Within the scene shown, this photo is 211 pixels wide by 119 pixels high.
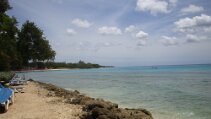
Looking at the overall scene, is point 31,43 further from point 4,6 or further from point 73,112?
point 73,112

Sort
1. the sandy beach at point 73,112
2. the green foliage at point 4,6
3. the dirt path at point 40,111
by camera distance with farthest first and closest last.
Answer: the green foliage at point 4,6
the dirt path at point 40,111
the sandy beach at point 73,112

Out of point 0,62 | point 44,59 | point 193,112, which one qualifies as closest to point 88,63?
point 44,59

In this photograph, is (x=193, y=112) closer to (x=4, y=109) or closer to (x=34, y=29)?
(x=4, y=109)

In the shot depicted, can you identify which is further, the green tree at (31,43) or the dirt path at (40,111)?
the green tree at (31,43)

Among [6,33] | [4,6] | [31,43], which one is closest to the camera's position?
[4,6]

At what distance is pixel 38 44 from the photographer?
7888cm

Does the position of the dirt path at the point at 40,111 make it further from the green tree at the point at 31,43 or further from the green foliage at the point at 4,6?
the green tree at the point at 31,43

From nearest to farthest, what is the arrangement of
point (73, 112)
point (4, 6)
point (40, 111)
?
point (73, 112)
point (40, 111)
point (4, 6)

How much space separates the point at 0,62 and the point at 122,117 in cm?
3242

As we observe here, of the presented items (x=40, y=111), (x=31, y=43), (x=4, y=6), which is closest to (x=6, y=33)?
(x=4, y=6)

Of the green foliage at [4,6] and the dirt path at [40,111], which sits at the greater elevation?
the green foliage at [4,6]

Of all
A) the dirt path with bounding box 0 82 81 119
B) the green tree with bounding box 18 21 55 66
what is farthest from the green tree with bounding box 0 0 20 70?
the green tree with bounding box 18 21 55 66

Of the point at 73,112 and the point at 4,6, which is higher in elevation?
the point at 4,6

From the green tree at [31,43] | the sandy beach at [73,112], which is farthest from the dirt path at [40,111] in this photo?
the green tree at [31,43]
